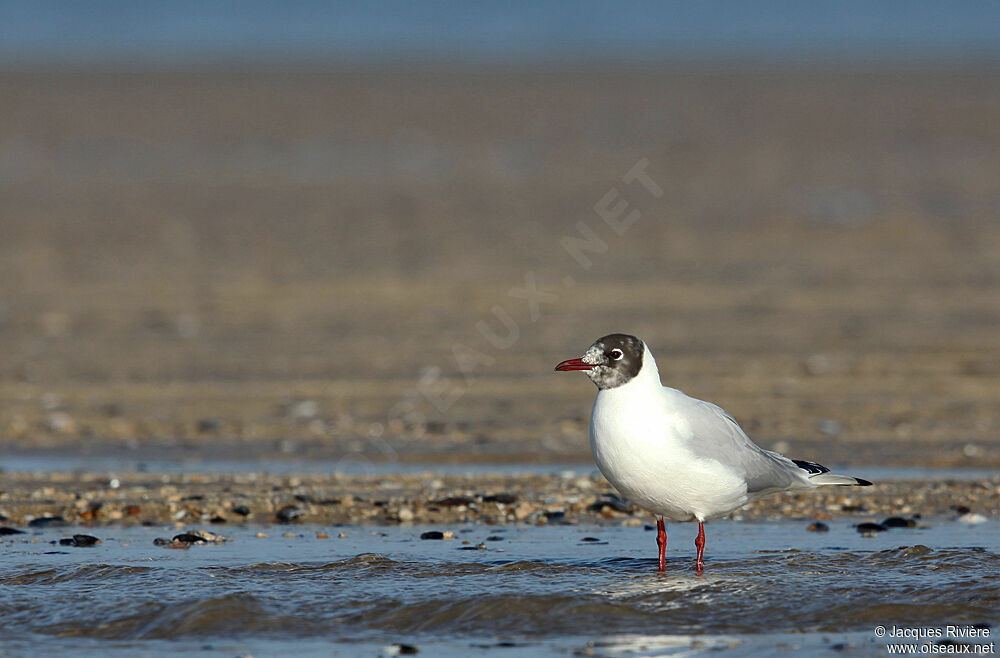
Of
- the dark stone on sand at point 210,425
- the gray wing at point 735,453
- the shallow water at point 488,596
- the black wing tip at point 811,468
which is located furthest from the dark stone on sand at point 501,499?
the dark stone on sand at point 210,425

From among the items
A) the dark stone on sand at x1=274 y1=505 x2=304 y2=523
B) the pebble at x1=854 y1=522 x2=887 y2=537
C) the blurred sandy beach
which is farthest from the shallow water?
the blurred sandy beach

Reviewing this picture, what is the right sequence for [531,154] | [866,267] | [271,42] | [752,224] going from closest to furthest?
[866,267]
[752,224]
[531,154]
[271,42]

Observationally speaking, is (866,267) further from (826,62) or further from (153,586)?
(826,62)

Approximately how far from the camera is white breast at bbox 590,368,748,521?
7.12 meters

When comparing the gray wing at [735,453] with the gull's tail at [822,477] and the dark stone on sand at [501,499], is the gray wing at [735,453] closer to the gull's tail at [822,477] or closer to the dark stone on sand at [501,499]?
the gull's tail at [822,477]

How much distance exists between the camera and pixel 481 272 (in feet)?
55.6

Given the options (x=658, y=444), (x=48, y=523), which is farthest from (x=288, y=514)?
(x=658, y=444)

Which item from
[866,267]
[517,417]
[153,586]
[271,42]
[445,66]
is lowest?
[153,586]

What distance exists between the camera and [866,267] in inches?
680

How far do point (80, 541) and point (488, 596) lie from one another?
2.35 meters

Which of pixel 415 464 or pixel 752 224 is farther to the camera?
pixel 752 224

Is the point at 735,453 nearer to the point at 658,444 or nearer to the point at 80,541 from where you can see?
the point at 658,444

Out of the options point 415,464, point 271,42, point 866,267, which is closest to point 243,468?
point 415,464

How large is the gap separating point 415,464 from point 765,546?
9.62 ft
